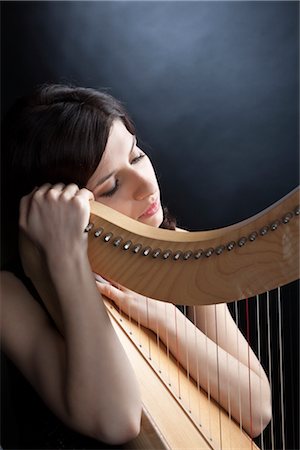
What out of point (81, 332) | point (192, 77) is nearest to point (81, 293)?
point (81, 332)

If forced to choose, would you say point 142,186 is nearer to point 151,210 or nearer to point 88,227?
point 151,210

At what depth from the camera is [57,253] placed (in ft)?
3.82

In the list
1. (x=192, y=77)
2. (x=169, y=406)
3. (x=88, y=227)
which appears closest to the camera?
(x=88, y=227)

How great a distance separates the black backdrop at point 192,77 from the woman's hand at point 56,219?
47.5 inches

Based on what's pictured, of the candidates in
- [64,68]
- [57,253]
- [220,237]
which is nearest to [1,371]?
[64,68]

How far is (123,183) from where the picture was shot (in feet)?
4.33

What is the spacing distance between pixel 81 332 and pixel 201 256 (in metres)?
0.25

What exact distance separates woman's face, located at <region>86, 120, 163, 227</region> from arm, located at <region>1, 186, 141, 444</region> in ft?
0.37

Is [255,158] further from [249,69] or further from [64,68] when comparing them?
[64,68]

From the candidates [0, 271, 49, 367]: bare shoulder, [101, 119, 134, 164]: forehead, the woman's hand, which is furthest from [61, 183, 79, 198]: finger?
[0, 271, 49, 367]: bare shoulder

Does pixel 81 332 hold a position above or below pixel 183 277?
below

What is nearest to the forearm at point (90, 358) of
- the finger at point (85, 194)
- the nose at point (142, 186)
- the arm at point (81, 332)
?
the arm at point (81, 332)

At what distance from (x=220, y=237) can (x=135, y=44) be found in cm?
156

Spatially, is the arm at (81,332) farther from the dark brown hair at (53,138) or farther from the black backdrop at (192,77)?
the black backdrop at (192,77)
